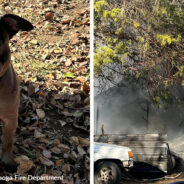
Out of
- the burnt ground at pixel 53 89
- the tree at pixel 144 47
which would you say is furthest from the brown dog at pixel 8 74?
the tree at pixel 144 47

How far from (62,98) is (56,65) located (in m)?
0.37

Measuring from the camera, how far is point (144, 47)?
209cm

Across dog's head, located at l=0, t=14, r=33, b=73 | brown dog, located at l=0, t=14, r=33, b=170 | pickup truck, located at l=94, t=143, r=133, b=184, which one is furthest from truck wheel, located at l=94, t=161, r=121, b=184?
dog's head, located at l=0, t=14, r=33, b=73

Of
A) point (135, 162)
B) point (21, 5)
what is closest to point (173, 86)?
point (135, 162)

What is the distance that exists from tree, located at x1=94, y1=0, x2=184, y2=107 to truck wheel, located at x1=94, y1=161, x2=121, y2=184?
1.83 ft

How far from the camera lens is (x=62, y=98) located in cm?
200

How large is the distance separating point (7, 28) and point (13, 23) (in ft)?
0.11

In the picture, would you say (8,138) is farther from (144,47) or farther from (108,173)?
(144,47)

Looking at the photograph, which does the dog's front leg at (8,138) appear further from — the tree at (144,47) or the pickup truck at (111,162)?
the tree at (144,47)

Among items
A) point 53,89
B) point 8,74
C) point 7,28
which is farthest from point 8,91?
point 53,89

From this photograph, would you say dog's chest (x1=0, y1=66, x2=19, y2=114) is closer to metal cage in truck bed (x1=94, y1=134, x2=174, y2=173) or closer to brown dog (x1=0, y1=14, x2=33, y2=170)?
brown dog (x1=0, y1=14, x2=33, y2=170)

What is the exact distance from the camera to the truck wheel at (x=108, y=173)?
1.89 m

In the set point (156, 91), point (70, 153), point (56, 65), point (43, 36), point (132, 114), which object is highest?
point (43, 36)

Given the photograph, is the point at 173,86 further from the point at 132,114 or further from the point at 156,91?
the point at 132,114
